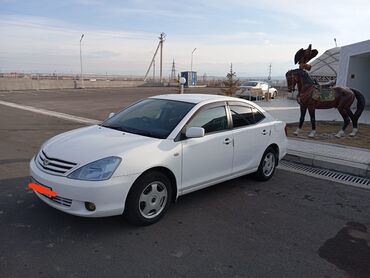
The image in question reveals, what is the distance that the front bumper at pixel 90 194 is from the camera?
3.49 metres

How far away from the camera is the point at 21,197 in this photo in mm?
4629

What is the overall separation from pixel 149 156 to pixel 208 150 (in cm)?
101

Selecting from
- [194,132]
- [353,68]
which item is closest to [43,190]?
[194,132]

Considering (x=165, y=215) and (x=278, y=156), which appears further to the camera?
(x=278, y=156)

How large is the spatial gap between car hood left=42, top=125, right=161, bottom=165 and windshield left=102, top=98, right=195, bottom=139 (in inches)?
8.0

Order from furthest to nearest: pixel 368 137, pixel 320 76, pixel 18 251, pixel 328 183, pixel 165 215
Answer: pixel 320 76
pixel 368 137
pixel 328 183
pixel 165 215
pixel 18 251

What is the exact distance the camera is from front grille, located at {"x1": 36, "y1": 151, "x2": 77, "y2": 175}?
11.8ft

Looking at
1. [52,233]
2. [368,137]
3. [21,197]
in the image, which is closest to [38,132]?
[21,197]

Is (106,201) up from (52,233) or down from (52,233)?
up

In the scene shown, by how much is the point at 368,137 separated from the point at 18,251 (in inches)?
374

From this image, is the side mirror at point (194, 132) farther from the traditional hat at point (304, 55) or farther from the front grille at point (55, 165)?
Result: the traditional hat at point (304, 55)

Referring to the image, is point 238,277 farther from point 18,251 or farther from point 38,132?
point 38,132

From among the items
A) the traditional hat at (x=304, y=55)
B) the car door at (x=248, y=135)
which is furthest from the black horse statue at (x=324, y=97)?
the car door at (x=248, y=135)

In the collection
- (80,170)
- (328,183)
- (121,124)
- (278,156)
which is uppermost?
(121,124)
